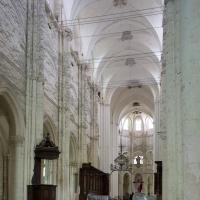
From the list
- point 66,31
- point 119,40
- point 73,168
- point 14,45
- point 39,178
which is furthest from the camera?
point 119,40

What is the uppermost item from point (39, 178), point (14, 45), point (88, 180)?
point (14, 45)

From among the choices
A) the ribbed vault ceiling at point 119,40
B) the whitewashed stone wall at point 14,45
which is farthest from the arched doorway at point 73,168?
the whitewashed stone wall at point 14,45

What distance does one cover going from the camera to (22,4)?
18.8 meters

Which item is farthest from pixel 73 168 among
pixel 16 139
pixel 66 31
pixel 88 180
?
pixel 16 139

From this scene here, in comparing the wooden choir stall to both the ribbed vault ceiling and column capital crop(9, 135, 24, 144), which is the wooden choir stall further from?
column capital crop(9, 135, 24, 144)

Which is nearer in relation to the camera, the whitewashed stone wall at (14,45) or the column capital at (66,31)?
the whitewashed stone wall at (14,45)

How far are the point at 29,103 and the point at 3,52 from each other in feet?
9.56

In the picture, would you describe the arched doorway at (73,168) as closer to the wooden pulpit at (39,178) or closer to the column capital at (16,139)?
the wooden pulpit at (39,178)

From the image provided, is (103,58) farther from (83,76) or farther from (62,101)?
(62,101)

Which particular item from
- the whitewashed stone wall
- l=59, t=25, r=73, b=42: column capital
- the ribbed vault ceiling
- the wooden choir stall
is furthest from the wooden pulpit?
the wooden choir stall

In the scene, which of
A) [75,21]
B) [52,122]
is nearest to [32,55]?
[52,122]

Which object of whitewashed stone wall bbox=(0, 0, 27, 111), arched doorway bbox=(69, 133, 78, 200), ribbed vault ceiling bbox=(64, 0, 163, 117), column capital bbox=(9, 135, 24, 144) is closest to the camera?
whitewashed stone wall bbox=(0, 0, 27, 111)

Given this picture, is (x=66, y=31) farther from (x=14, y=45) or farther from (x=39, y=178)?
(x=39, y=178)

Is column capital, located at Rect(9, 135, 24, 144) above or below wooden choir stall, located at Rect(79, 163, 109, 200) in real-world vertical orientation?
above
